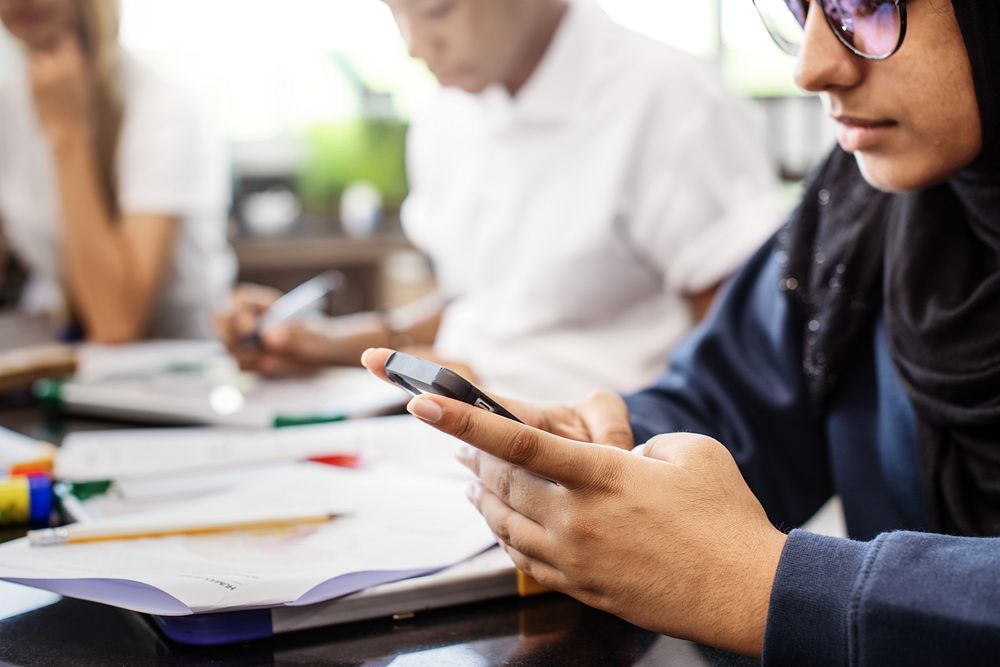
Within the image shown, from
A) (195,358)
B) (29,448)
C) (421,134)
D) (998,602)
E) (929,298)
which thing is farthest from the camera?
(421,134)

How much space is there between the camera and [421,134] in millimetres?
1643

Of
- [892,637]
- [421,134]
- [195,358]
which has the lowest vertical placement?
[892,637]

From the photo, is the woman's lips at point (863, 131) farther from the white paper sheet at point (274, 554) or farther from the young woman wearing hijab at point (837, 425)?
the white paper sheet at point (274, 554)

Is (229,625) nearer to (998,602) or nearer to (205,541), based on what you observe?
(205,541)

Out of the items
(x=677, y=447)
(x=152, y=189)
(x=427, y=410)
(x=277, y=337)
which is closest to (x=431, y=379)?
(x=427, y=410)

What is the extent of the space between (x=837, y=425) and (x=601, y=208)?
49 cm

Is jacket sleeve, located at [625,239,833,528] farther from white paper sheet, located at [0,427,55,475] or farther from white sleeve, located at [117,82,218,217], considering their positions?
white sleeve, located at [117,82,218,217]

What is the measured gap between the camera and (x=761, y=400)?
0.90 meters

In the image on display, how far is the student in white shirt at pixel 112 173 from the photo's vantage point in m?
1.73

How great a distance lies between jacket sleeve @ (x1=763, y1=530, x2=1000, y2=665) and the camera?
472 mm

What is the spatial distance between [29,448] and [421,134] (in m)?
0.88

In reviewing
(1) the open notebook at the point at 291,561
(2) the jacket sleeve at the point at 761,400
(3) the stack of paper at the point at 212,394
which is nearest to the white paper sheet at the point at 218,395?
(3) the stack of paper at the point at 212,394

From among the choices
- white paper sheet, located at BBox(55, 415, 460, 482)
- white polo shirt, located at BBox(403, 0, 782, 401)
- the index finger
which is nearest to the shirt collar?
white polo shirt, located at BBox(403, 0, 782, 401)

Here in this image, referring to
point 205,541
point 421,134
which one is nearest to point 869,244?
point 205,541
